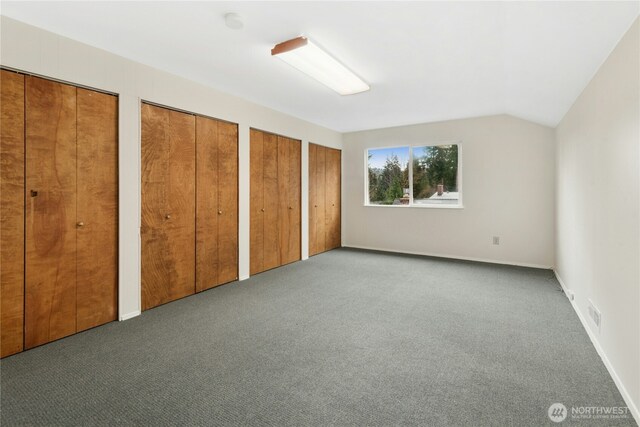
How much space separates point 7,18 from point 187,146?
167cm

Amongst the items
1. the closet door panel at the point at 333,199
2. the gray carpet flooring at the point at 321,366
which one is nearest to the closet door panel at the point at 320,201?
the closet door panel at the point at 333,199

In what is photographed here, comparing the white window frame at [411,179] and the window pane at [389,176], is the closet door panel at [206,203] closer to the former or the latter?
the white window frame at [411,179]

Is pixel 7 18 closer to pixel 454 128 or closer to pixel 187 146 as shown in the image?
pixel 187 146

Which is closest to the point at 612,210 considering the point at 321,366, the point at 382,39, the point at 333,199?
the point at 382,39

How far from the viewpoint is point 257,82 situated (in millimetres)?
3719

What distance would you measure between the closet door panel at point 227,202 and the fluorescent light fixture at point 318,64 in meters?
1.46

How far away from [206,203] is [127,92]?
4.68 ft

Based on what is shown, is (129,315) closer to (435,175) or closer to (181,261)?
(181,261)

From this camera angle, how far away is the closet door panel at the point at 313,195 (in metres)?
5.87

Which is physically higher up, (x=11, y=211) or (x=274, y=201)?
(x=274, y=201)

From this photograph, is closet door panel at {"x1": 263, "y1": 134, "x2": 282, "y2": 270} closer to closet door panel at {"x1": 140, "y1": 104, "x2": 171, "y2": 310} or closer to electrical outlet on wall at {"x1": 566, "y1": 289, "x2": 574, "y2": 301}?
closet door panel at {"x1": 140, "y1": 104, "x2": 171, "y2": 310}

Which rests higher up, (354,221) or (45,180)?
(45,180)

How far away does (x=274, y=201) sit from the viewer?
4.99 metres

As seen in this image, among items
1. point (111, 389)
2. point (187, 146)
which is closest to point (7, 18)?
point (187, 146)
